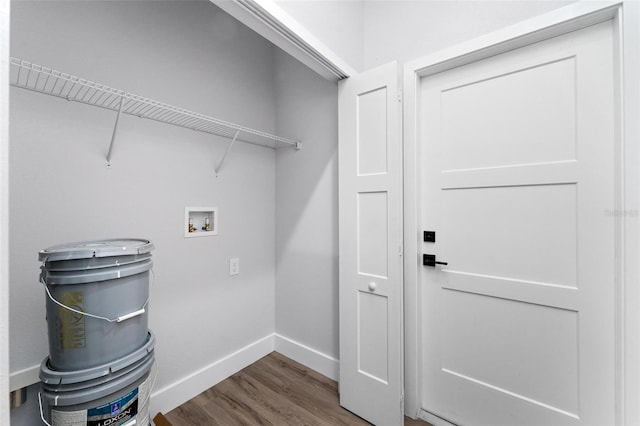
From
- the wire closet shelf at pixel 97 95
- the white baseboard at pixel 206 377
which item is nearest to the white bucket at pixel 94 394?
the white baseboard at pixel 206 377

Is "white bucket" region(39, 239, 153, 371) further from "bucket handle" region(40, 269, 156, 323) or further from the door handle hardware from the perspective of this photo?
the door handle hardware

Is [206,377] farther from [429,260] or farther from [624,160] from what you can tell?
[624,160]

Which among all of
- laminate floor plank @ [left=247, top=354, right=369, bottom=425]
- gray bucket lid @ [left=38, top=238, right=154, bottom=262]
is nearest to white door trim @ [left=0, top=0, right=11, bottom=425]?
gray bucket lid @ [left=38, top=238, right=154, bottom=262]

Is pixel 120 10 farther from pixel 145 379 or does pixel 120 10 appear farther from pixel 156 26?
pixel 145 379

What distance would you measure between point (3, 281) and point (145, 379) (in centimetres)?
76

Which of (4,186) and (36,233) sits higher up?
(4,186)

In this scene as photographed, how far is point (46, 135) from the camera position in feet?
3.83

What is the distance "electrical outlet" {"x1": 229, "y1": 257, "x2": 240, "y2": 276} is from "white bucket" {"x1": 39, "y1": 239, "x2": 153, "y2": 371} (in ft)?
3.29

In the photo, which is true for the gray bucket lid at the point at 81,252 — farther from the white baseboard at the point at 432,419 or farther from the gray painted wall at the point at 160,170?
the white baseboard at the point at 432,419

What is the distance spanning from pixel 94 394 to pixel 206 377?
1046 millimetres

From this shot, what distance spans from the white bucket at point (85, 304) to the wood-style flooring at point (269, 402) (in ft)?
3.17

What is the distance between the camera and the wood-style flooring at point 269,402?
156 centimetres

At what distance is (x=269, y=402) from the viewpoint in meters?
1.70

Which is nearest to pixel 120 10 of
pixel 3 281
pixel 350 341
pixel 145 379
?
pixel 3 281
